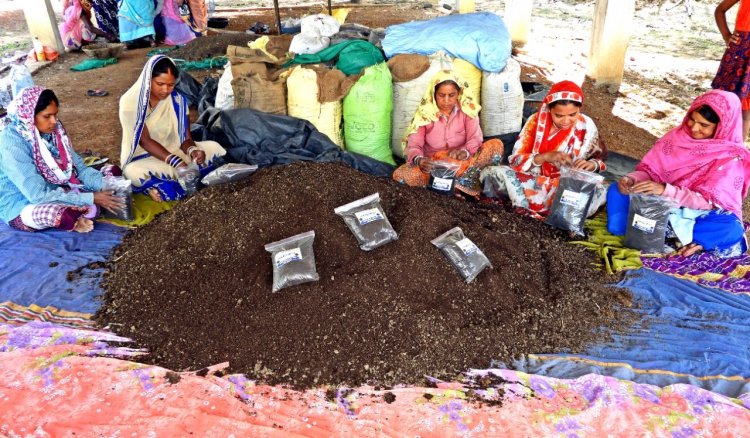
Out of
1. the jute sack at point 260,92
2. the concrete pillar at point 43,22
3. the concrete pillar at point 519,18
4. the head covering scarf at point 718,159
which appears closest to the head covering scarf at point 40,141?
the jute sack at point 260,92

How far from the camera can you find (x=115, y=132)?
4.18 m

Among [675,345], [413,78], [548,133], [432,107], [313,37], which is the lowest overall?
[675,345]

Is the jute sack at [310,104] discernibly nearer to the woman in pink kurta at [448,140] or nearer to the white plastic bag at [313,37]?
the white plastic bag at [313,37]

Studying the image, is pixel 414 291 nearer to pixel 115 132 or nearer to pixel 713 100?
pixel 713 100

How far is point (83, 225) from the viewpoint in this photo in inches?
110

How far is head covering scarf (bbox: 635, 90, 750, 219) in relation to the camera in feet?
8.43

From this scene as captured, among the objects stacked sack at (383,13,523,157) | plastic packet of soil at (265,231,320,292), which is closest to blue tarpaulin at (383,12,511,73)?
stacked sack at (383,13,523,157)

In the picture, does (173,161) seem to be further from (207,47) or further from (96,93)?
(207,47)

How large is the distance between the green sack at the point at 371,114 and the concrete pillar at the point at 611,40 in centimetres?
311

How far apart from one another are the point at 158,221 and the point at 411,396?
1721mm

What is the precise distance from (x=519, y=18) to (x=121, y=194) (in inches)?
247

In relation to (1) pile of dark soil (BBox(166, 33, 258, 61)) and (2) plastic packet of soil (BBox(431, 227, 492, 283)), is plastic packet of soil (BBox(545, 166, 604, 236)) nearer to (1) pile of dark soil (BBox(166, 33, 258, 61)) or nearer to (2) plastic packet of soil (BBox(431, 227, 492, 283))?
(2) plastic packet of soil (BBox(431, 227, 492, 283))

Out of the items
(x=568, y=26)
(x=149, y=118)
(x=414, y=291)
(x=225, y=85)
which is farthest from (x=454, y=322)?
(x=568, y=26)

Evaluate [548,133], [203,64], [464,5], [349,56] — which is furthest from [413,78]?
[464,5]
